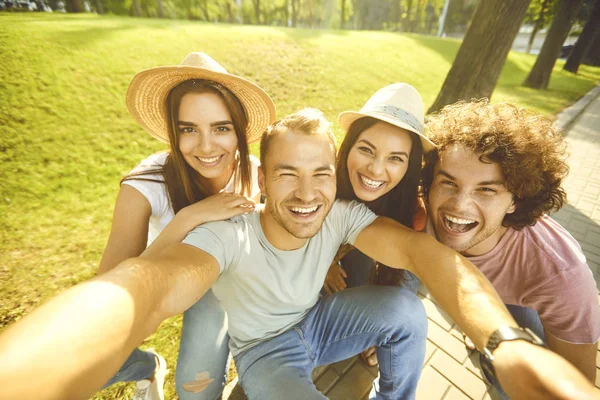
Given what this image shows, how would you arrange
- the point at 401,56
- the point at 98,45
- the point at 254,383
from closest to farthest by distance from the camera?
the point at 254,383 → the point at 98,45 → the point at 401,56

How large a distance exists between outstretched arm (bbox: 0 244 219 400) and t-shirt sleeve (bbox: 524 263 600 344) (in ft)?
7.49

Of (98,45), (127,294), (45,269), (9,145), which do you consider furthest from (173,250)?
(98,45)

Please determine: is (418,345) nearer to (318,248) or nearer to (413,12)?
(318,248)

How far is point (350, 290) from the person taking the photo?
81.1 inches

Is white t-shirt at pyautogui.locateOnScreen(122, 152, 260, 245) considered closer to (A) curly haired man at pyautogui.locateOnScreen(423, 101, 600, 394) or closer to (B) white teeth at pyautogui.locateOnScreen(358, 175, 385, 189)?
(B) white teeth at pyautogui.locateOnScreen(358, 175, 385, 189)

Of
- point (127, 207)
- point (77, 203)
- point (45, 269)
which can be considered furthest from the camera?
point (77, 203)

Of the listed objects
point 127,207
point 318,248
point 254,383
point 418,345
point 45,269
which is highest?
point 127,207

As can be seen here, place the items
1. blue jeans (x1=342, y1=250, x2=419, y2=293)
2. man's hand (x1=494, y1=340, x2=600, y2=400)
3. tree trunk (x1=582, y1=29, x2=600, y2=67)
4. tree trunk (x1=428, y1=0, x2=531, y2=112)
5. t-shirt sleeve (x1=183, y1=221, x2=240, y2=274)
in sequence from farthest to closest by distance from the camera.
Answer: tree trunk (x1=582, y1=29, x2=600, y2=67)
tree trunk (x1=428, y1=0, x2=531, y2=112)
blue jeans (x1=342, y1=250, x2=419, y2=293)
t-shirt sleeve (x1=183, y1=221, x2=240, y2=274)
man's hand (x1=494, y1=340, x2=600, y2=400)

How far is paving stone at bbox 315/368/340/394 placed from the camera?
2182mm

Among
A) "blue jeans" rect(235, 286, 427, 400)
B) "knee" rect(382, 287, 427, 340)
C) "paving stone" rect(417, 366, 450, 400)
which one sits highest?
"knee" rect(382, 287, 427, 340)

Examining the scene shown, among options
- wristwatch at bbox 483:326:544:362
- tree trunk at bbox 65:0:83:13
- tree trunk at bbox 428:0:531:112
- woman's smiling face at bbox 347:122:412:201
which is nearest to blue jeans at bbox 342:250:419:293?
woman's smiling face at bbox 347:122:412:201

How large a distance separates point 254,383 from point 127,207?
1.55 m

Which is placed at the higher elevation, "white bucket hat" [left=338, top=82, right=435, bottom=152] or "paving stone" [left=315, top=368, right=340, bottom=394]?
"white bucket hat" [left=338, top=82, right=435, bottom=152]

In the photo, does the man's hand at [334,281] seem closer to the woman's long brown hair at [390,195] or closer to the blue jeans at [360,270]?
the blue jeans at [360,270]
